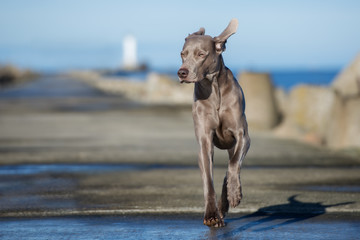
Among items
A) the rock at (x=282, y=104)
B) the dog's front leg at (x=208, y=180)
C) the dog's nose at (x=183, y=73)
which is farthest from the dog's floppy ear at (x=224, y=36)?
the rock at (x=282, y=104)

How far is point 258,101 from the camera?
16.0 m

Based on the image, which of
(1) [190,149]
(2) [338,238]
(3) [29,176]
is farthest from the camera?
(1) [190,149]

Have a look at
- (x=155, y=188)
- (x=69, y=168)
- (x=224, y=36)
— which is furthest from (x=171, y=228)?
(x=69, y=168)

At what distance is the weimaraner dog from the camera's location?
5465 mm

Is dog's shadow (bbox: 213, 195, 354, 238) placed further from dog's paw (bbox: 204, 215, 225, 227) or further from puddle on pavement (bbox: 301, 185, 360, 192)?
puddle on pavement (bbox: 301, 185, 360, 192)

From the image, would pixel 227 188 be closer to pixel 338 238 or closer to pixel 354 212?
pixel 338 238

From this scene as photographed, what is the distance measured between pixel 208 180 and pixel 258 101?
10.6m

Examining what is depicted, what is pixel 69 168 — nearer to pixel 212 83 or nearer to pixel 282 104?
pixel 212 83

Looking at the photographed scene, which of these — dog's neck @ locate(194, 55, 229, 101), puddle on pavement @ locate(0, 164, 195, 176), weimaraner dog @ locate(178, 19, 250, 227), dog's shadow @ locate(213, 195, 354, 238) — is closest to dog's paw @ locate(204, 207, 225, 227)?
weimaraner dog @ locate(178, 19, 250, 227)

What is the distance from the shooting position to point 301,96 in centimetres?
1548

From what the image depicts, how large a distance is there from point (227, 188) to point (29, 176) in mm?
4249

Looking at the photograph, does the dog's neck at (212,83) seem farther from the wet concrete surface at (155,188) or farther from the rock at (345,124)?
the rock at (345,124)

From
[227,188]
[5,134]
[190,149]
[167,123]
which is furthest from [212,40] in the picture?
[167,123]

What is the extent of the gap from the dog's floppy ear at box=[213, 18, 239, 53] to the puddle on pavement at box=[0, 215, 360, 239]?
5.29 feet
